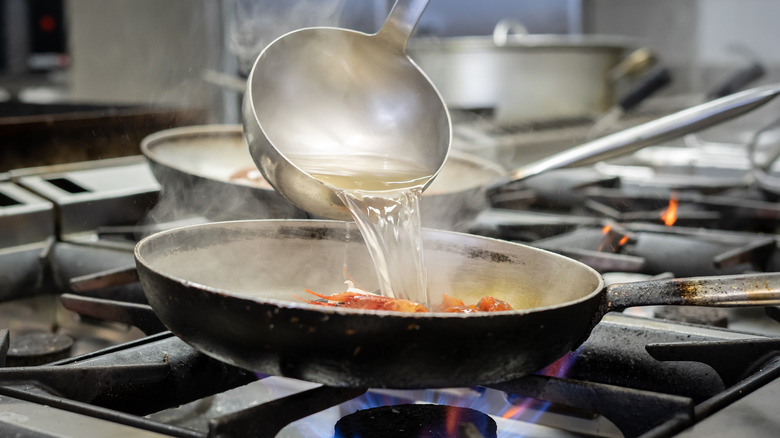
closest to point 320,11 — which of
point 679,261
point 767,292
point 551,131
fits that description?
point 551,131

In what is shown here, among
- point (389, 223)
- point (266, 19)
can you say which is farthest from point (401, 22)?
point (266, 19)

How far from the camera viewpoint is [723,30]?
3221 millimetres

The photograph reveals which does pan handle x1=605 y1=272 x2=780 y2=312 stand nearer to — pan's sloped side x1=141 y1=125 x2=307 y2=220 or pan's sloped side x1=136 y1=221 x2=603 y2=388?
pan's sloped side x1=136 y1=221 x2=603 y2=388

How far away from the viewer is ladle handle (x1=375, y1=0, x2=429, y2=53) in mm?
809

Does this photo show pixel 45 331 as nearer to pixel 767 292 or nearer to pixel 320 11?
pixel 767 292

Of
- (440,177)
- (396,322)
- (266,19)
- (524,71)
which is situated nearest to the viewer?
(396,322)

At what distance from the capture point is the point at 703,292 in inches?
21.7

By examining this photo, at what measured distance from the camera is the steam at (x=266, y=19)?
1924 millimetres

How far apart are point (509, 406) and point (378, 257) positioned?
0.18 meters

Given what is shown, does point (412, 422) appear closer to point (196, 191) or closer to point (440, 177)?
point (196, 191)

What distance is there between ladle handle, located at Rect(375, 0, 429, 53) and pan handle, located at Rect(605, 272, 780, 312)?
39 cm

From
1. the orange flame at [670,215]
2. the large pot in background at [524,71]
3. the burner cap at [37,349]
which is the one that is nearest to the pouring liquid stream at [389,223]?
the burner cap at [37,349]

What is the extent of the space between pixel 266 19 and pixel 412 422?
1644 mm

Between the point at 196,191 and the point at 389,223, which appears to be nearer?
the point at 389,223
